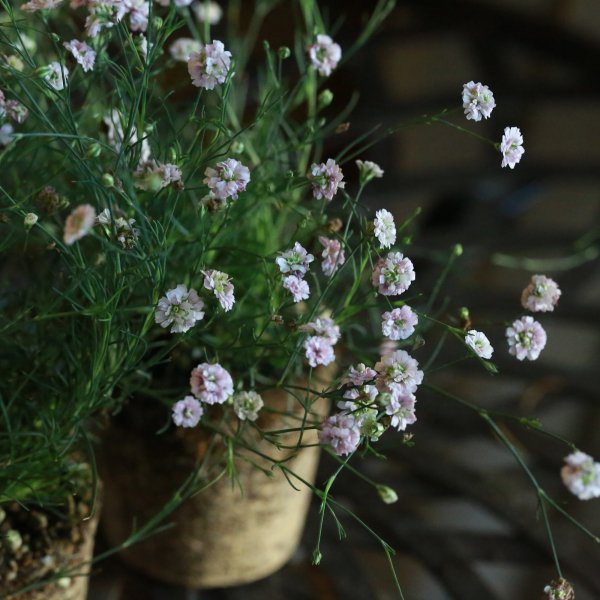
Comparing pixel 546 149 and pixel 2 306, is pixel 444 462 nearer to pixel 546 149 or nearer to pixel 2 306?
pixel 2 306

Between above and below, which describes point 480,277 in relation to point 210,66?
below

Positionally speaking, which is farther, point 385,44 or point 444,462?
point 385,44

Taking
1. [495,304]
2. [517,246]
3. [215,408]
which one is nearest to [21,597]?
[215,408]

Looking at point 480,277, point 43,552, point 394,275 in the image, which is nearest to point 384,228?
point 394,275

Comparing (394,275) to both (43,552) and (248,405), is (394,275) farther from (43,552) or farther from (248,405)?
(43,552)

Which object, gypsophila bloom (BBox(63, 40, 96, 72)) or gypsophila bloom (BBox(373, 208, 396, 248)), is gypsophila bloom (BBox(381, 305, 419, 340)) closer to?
gypsophila bloom (BBox(373, 208, 396, 248))

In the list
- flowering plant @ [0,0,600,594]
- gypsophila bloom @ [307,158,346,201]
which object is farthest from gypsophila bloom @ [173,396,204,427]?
gypsophila bloom @ [307,158,346,201]
